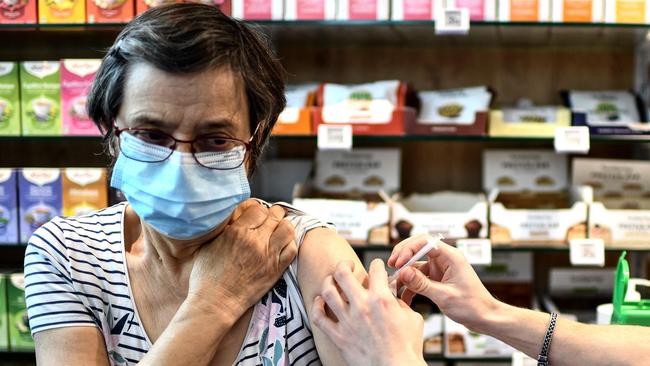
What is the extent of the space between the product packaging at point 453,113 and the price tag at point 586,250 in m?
0.56

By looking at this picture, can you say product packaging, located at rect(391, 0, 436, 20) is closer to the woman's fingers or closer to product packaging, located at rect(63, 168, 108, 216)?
product packaging, located at rect(63, 168, 108, 216)

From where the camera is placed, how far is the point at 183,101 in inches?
49.8

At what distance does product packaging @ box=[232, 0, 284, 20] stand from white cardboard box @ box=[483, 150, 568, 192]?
106 cm

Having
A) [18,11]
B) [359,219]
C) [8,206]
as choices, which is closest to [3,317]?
[8,206]

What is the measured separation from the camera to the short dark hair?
1.26m

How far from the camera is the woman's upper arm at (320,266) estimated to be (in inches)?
52.8

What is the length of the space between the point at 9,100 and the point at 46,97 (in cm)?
17

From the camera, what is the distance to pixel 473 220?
2.89 meters

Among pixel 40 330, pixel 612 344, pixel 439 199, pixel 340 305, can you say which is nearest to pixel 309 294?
pixel 340 305

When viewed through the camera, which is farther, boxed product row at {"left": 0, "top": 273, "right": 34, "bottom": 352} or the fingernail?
boxed product row at {"left": 0, "top": 273, "right": 34, "bottom": 352}

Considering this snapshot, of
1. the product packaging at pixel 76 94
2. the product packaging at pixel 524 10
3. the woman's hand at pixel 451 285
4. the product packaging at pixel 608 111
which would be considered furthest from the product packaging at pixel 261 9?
the woman's hand at pixel 451 285

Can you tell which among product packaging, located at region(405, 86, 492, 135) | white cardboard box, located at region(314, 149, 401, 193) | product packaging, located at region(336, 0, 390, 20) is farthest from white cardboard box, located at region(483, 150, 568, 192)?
product packaging, located at region(336, 0, 390, 20)

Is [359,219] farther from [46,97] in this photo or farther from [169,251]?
[169,251]

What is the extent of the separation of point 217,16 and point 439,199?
1978mm
